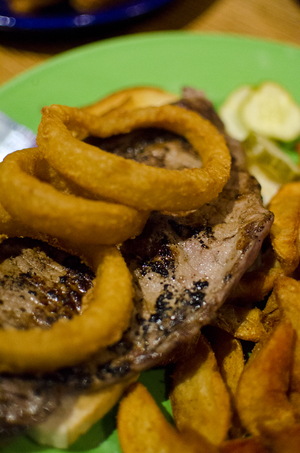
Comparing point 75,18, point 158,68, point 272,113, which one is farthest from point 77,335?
point 75,18

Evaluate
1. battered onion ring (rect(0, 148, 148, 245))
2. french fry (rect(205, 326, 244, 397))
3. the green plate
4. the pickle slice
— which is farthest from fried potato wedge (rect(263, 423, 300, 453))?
the green plate

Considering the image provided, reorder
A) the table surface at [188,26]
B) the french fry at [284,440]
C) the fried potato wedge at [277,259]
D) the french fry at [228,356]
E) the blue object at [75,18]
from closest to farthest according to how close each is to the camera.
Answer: the french fry at [284,440], the french fry at [228,356], the fried potato wedge at [277,259], the blue object at [75,18], the table surface at [188,26]

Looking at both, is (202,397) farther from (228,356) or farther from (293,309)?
(293,309)

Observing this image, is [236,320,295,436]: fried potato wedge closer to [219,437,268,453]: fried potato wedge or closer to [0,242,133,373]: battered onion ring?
[219,437,268,453]: fried potato wedge

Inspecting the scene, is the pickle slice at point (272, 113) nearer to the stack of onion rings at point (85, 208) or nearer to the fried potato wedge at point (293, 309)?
the stack of onion rings at point (85, 208)

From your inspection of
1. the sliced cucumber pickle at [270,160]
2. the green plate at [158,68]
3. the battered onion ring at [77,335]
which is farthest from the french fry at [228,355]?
the green plate at [158,68]
